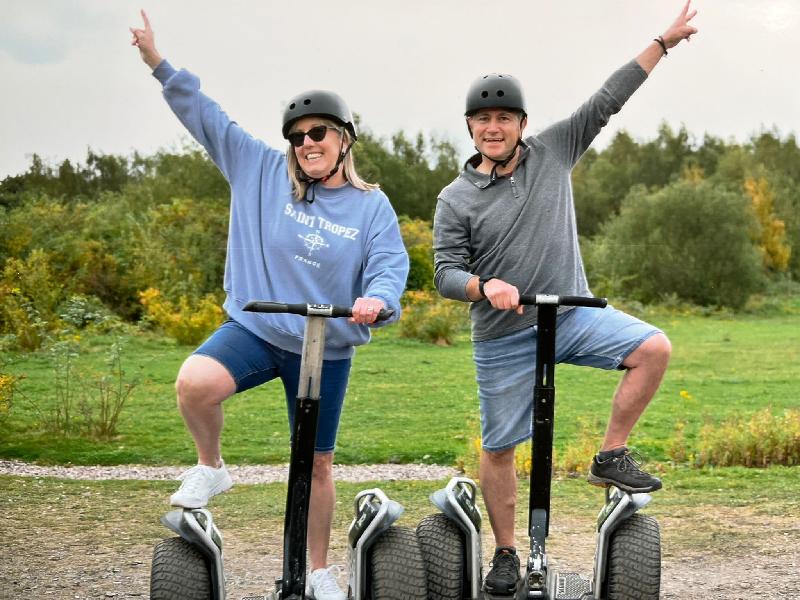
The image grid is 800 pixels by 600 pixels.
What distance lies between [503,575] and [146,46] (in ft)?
7.32

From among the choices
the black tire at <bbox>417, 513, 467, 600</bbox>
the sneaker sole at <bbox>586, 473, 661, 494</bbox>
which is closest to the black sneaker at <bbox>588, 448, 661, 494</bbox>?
the sneaker sole at <bbox>586, 473, 661, 494</bbox>

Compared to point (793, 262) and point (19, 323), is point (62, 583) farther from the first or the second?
point (793, 262)

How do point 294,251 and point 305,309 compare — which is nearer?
point 305,309

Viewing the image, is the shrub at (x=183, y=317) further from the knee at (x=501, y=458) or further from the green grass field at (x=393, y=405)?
the knee at (x=501, y=458)

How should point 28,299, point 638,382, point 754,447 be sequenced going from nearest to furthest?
point 638,382 < point 754,447 < point 28,299

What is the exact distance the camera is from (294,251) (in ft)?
12.5

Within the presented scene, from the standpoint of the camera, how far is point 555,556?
5.80 meters

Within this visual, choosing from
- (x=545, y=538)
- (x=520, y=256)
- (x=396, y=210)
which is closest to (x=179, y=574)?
(x=545, y=538)

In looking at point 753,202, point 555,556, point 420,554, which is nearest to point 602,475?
point 420,554

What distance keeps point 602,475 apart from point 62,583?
8.62ft

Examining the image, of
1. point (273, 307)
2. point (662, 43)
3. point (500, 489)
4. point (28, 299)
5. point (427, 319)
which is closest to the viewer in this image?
point (273, 307)

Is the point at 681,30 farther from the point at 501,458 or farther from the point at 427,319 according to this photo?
the point at 427,319

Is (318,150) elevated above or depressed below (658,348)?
above

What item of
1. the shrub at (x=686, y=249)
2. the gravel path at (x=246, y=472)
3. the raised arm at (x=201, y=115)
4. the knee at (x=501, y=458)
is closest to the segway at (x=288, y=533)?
the raised arm at (x=201, y=115)
